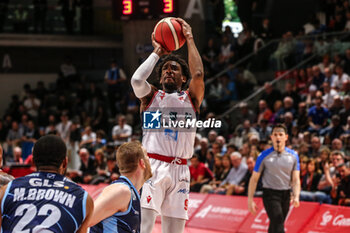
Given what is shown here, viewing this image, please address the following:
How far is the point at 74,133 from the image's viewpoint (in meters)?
17.4

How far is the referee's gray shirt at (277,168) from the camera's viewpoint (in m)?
9.26

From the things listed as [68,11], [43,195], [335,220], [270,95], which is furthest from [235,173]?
[68,11]

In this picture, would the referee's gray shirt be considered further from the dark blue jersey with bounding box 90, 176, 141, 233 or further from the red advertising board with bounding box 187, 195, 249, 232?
the dark blue jersey with bounding box 90, 176, 141, 233

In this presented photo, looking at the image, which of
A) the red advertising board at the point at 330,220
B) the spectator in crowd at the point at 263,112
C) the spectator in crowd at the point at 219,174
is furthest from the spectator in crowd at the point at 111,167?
the red advertising board at the point at 330,220

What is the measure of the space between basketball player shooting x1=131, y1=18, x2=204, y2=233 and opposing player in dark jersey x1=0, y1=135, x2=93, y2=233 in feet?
6.47

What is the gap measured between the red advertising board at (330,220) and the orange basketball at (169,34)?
5.12 meters

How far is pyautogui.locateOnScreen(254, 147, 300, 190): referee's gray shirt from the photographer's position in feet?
30.4

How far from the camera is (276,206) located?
358 inches

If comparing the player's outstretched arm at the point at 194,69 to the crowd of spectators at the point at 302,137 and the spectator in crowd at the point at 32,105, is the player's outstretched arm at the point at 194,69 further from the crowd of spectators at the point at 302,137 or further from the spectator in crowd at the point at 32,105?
the spectator in crowd at the point at 32,105

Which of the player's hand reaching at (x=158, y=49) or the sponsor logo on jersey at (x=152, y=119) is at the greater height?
the player's hand reaching at (x=158, y=49)

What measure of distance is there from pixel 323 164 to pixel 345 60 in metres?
4.50

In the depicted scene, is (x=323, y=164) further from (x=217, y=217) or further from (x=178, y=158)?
(x=178, y=158)

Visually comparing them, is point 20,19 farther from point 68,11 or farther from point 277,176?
point 277,176

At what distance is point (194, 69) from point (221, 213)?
6.40 metres
